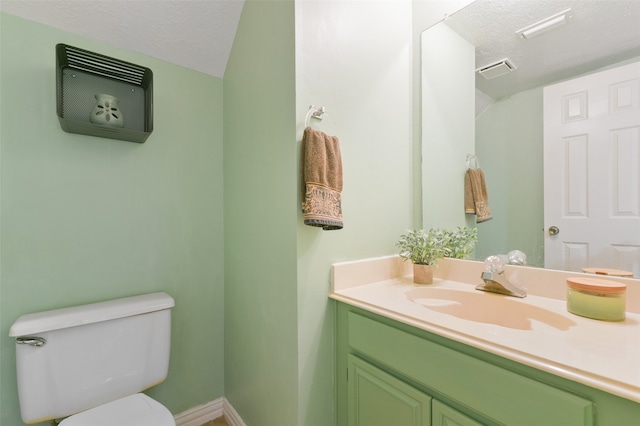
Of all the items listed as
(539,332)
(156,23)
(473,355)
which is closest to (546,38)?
(539,332)

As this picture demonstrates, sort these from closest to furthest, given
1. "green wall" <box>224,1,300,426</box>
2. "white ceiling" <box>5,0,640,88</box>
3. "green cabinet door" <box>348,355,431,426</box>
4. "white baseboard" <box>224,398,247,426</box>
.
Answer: "green cabinet door" <box>348,355,431,426</box>, "white ceiling" <box>5,0,640,88</box>, "green wall" <box>224,1,300,426</box>, "white baseboard" <box>224,398,247,426</box>

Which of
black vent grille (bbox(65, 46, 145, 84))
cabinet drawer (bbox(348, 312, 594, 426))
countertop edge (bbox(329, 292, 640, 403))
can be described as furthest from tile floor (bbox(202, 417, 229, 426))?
black vent grille (bbox(65, 46, 145, 84))

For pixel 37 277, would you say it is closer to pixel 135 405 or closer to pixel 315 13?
pixel 135 405

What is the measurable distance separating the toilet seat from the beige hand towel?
908 millimetres

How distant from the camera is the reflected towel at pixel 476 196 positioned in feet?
4.06

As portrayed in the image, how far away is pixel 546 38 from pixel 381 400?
147 centimetres

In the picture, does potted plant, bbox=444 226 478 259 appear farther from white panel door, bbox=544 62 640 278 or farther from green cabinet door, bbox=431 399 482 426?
green cabinet door, bbox=431 399 482 426

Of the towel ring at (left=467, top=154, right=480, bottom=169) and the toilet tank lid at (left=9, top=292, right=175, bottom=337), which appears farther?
the towel ring at (left=467, top=154, right=480, bottom=169)

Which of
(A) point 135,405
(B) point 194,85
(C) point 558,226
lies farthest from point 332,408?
(B) point 194,85

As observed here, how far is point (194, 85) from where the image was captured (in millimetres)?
1560

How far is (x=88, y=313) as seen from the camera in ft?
3.67

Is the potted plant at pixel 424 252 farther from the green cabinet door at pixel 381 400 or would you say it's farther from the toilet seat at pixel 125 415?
the toilet seat at pixel 125 415

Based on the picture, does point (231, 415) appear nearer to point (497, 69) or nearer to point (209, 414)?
point (209, 414)

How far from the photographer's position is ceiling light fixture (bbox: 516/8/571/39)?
1012mm
